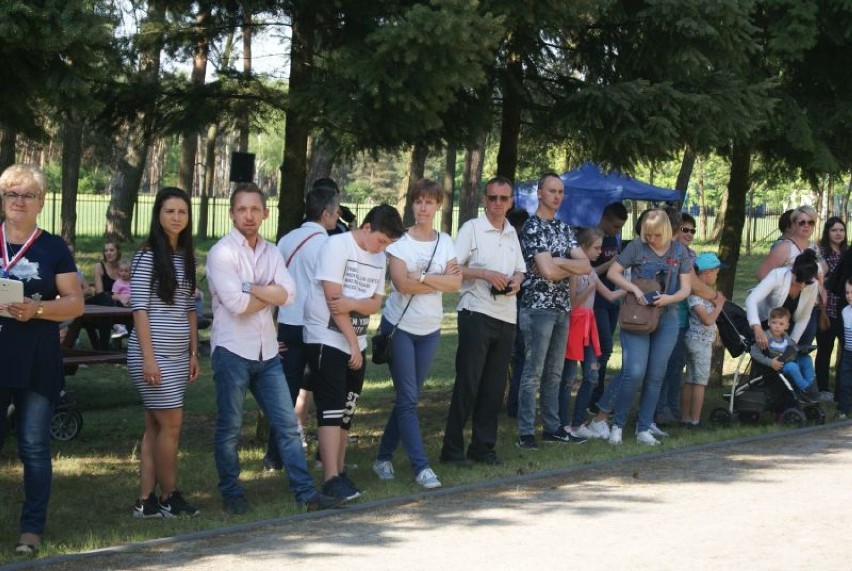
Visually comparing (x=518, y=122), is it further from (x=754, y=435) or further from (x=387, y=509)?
(x=387, y=509)

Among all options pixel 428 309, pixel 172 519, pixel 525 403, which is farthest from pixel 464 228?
pixel 172 519

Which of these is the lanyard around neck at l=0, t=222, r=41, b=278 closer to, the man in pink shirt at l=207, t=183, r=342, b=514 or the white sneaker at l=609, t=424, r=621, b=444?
the man in pink shirt at l=207, t=183, r=342, b=514

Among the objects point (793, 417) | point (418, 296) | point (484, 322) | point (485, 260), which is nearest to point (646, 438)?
point (793, 417)

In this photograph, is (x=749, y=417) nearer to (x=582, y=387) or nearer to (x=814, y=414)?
(x=814, y=414)

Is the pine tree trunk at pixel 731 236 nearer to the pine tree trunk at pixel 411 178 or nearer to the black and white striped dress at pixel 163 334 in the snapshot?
the pine tree trunk at pixel 411 178

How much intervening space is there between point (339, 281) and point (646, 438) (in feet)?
11.9

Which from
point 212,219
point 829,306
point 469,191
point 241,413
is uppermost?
point 469,191

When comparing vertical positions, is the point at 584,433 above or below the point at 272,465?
above

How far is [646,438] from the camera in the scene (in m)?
10.5

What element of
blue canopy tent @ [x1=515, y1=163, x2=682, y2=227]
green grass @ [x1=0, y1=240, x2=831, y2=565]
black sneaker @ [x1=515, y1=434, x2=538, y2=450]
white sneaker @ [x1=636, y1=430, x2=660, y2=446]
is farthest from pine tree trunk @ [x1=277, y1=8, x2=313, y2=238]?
blue canopy tent @ [x1=515, y1=163, x2=682, y2=227]

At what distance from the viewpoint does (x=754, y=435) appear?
1081cm

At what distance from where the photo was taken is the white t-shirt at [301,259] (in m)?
8.65

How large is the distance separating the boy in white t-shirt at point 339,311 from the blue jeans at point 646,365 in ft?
10.3

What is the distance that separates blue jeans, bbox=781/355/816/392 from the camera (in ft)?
37.4
